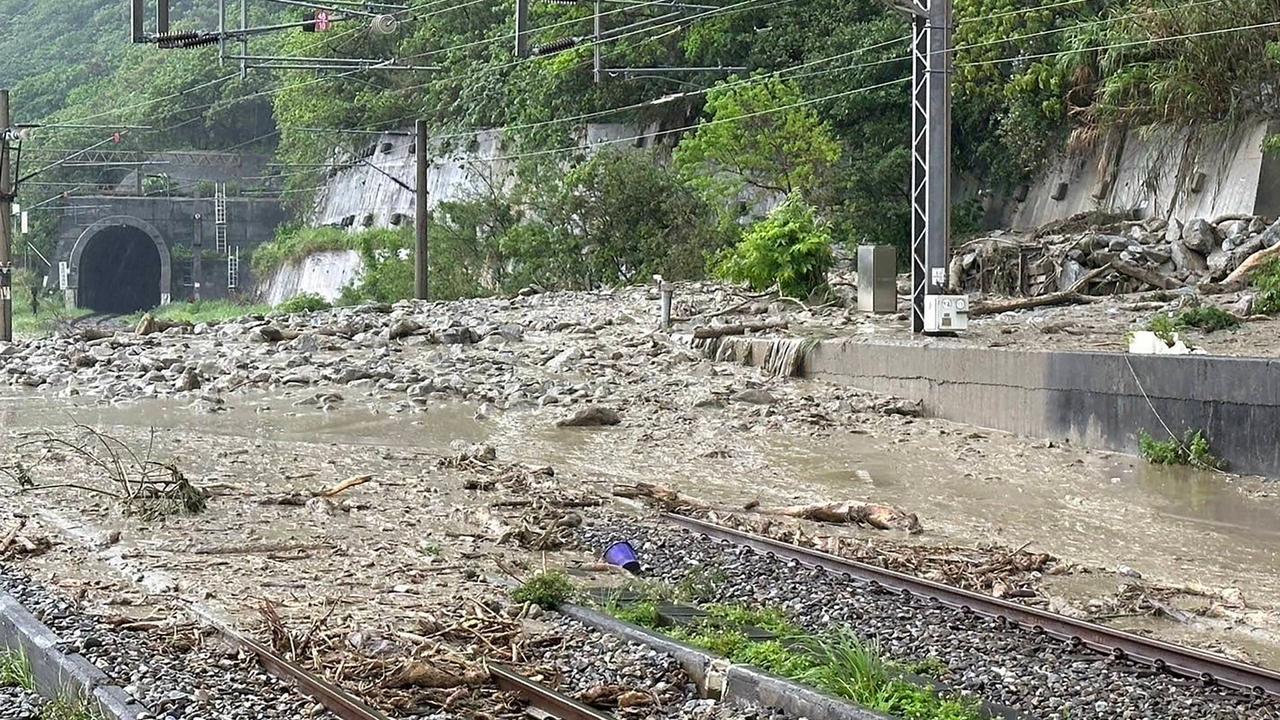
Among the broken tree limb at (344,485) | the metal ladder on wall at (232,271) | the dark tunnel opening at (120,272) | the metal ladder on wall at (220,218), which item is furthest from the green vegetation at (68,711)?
the dark tunnel opening at (120,272)

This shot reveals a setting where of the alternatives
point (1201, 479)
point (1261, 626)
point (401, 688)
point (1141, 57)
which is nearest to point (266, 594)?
point (401, 688)

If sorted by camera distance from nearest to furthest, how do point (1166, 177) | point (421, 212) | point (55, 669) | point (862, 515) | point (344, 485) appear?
point (55, 669) → point (862, 515) → point (344, 485) → point (1166, 177) → point (421, 212)

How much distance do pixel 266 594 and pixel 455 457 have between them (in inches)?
314

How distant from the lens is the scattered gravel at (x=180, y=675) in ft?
23.6

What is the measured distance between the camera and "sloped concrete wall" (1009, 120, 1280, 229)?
31078mm

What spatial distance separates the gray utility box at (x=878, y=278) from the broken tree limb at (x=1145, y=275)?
420 centimetres

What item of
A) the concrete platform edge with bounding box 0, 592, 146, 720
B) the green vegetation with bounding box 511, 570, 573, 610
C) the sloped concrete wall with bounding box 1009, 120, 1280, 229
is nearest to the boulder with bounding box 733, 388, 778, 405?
the sloped concrete wall with bounding box 1009, 120, 1280, 229

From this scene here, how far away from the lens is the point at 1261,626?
9.99m

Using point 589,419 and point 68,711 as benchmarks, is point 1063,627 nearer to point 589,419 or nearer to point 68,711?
point 68,711

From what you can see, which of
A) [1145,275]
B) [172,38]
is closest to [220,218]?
[172,38]

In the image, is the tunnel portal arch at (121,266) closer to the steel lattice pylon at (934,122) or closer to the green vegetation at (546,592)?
the steel lattice pylon at (934,122)

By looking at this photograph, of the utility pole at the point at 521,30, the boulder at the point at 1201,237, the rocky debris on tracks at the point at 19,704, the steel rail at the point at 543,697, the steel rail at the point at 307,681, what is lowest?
the rocky debris on tracks at the point at 19,704

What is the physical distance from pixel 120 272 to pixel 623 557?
259ft

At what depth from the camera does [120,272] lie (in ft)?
278
